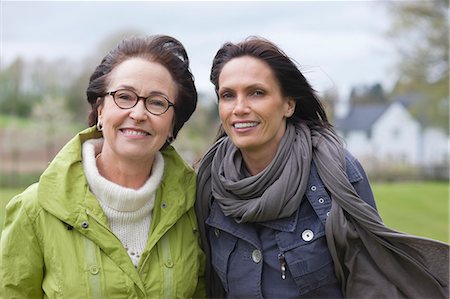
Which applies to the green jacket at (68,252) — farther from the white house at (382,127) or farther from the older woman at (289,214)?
the white house at (382,127)

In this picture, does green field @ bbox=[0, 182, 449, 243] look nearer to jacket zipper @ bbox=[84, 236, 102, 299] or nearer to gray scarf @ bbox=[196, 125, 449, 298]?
gray scarf @ bbox=[196, 125, 449, 298]

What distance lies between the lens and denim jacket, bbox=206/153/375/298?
9.72 feet

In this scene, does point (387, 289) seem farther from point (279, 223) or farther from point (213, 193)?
point (213, 193)

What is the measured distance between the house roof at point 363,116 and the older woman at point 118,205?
Result: 45.0 meters

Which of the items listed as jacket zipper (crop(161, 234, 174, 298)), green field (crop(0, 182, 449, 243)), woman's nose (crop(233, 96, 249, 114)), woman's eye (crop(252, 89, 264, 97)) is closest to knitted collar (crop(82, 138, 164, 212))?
jacket zipper (crop(161, 234, 174, 298))

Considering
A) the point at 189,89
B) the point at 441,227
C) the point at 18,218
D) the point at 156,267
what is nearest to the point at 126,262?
the point at 156,267

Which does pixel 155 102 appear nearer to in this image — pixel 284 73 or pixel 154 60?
pixel 154 60

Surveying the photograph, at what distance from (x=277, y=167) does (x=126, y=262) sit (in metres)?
0.88

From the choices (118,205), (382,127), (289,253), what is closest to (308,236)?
(289,253)

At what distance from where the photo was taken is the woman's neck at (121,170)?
9.88ft

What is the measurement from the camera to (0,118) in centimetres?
3494

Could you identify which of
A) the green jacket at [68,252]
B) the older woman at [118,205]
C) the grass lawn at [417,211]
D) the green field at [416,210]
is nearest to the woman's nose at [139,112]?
the older woman at [118,205]

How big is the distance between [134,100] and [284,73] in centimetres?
78

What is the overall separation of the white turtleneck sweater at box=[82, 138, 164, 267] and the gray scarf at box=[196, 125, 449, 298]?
45 cm
